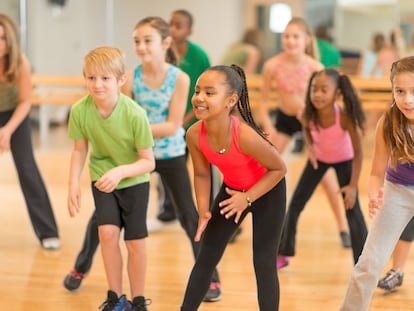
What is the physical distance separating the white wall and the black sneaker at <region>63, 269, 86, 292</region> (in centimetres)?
414

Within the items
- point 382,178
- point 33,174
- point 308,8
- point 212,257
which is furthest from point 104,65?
point 308,8

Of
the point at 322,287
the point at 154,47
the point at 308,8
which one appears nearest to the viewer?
the point at 154,47

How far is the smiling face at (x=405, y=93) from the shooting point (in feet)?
8.59

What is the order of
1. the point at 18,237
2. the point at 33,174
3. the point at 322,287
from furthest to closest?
the point at 18,237 < the point at 33,174 < the point at 322,287

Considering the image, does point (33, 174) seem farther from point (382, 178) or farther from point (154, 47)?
point (382, 178)

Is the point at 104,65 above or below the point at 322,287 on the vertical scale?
above

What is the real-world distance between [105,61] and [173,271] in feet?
4.47

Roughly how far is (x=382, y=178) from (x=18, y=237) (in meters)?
2.53

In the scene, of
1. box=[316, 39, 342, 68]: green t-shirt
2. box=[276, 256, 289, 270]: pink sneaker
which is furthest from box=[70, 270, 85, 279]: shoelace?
box=[316, 39, 342, 68]: green t-shirt

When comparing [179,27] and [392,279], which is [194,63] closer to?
[179,27]

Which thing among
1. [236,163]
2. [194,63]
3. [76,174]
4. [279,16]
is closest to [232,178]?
[236,163]

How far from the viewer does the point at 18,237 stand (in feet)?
14.9

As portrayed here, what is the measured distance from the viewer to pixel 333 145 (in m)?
3.74

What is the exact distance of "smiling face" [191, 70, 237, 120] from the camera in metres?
2.62
